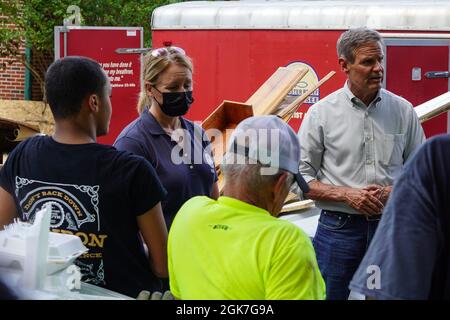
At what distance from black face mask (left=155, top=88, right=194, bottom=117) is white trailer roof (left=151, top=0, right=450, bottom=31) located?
6.35 m

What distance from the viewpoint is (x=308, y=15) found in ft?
37.1

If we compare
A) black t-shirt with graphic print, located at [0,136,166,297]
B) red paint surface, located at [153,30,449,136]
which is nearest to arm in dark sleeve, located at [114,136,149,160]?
black t-shirt with graphic print, located at [0,136,166,297]

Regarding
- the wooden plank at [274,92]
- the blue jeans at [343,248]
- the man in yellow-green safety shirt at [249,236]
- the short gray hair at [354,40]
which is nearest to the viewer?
the man in yellow-green safety shirt at [249,236]

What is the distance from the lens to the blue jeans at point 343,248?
181 inches

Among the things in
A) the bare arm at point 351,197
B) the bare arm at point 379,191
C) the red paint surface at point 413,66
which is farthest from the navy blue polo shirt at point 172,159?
the red paint surface at point 413,66

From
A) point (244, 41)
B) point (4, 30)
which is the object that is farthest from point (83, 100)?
point (4, 30)

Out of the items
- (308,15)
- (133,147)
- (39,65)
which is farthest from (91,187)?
(39,65)

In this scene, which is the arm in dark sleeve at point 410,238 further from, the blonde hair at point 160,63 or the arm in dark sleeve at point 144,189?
the blonde hair at point 160,63

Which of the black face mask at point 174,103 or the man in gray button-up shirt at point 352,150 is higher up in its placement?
the black face mask at point 174,103

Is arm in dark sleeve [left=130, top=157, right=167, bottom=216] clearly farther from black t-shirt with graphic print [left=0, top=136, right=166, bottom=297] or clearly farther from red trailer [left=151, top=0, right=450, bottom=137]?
red trailer [left=151, top=0, right=450, bottom=137]

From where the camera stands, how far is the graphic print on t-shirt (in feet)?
10.9

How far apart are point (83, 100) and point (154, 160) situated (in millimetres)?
741

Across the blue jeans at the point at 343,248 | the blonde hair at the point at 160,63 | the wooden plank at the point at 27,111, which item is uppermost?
the blonde hair at the point at 160,63

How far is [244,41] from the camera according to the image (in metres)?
12.1
